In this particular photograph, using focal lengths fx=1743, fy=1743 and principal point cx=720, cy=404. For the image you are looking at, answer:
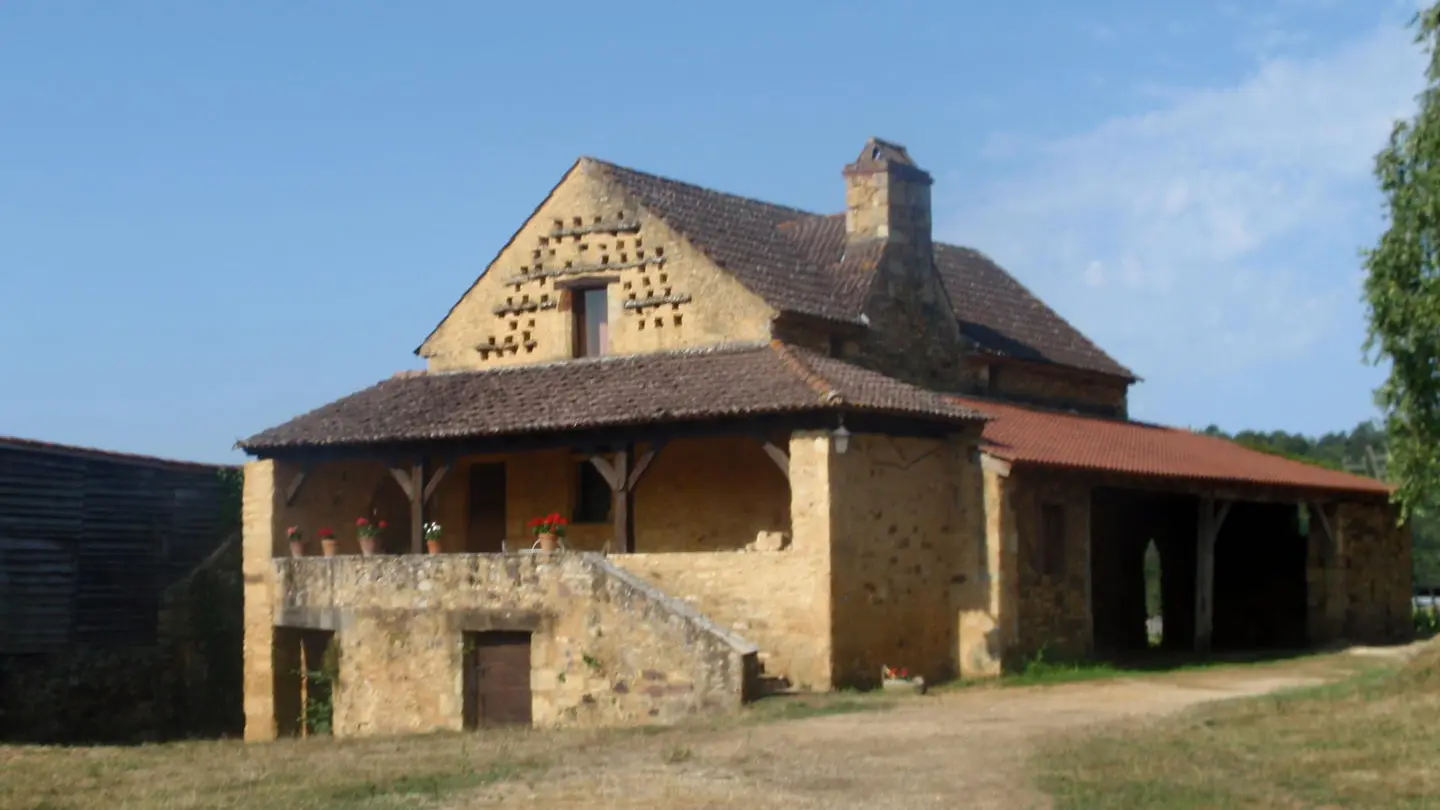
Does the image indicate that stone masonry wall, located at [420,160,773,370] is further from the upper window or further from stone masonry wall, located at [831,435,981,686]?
stone masonry wall, located at [831,435,981,686]

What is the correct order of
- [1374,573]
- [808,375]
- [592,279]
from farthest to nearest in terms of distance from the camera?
[1374,573], [592,279], [808,375]

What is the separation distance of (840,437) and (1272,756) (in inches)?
319

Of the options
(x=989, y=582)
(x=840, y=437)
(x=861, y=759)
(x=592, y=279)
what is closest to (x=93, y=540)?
(x=592, y=279)

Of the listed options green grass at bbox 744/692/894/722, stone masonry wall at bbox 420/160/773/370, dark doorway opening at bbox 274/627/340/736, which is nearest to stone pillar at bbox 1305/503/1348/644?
stone masonry wall at bbox 420/160/773/370

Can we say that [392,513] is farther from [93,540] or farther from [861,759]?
[861,759]

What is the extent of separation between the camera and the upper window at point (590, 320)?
2627cm

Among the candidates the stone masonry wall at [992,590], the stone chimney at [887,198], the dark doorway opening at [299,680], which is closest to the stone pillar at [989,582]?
the stone masonry wall at [992,590]

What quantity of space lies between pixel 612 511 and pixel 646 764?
11.4m

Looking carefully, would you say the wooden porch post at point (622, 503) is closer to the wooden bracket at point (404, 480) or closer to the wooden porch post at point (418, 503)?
the wooden porch post at point (418, 503)

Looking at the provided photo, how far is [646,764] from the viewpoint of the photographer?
14711mm

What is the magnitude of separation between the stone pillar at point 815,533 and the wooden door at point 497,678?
3.54 metres

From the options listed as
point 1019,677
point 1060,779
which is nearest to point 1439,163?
point 1019,677

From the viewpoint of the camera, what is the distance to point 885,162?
26.5 meters

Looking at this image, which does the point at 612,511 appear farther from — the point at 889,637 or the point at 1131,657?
the point at 1131,657
